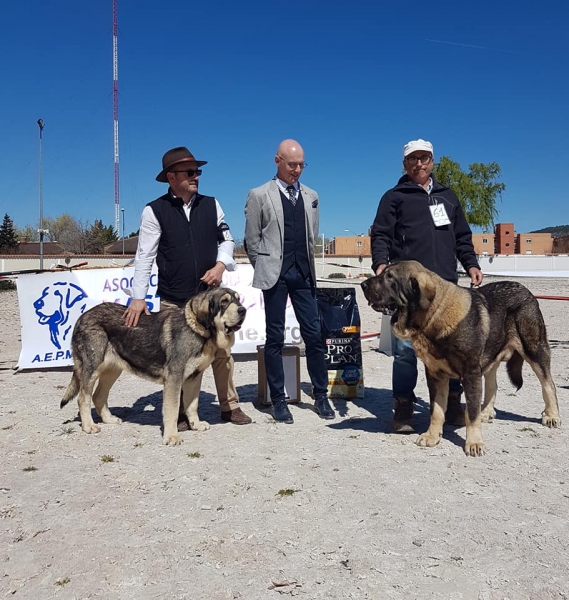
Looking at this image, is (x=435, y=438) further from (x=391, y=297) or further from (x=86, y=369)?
(x=86, y=369)

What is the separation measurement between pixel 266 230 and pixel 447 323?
7.01 feet

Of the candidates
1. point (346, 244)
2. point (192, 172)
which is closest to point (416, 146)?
point (192, 172)

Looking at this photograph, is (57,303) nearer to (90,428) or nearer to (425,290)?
(90,428)

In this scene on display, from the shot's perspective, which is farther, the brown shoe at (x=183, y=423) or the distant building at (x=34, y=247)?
the distant building at (x=34, y=247)

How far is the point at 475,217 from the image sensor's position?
58.3m

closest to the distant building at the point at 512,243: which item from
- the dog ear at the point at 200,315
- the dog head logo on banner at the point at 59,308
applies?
the dog head logo on banner at the point at 59,308

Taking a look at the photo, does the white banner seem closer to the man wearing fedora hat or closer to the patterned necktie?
the man wearing fedora hat

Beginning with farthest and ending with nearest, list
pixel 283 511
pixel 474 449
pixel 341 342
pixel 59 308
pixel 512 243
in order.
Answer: pixel 512 243 < pixel 59 308 < pixel 341 342 < pixel 474 449 < pixel 283 511

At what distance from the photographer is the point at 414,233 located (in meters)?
5.39

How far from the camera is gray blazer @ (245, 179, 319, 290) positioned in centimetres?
562

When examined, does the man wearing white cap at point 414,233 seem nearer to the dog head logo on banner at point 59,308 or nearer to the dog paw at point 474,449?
the dog paw at point 474,449

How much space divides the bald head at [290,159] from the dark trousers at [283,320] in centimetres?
98

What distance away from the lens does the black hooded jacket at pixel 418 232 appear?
538 cm

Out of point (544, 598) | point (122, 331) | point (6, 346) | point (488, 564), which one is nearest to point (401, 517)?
point (488, 564)
